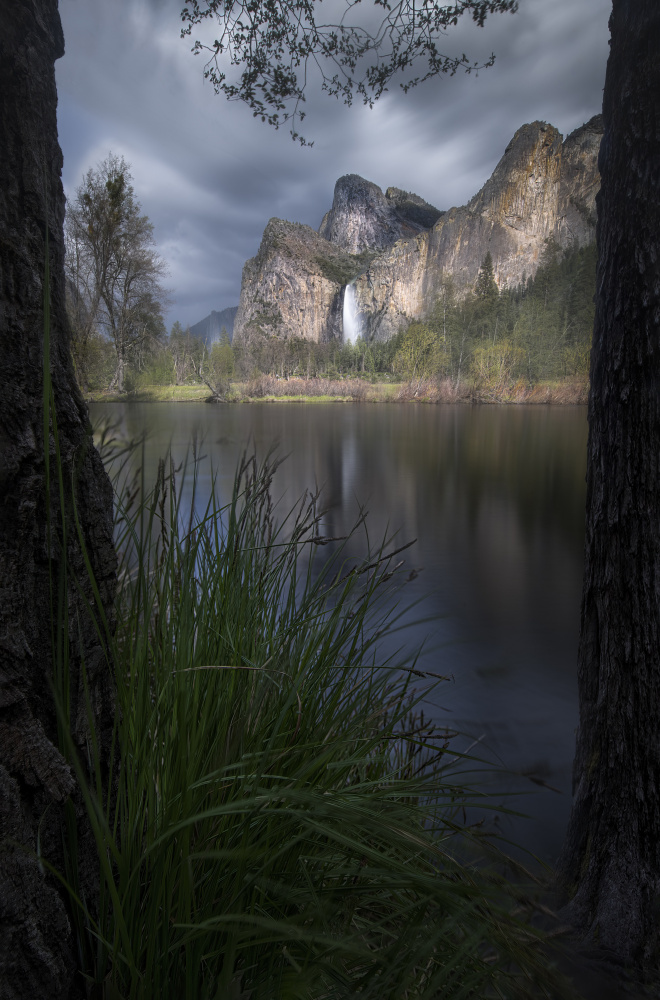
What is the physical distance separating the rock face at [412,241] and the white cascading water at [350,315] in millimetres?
1244

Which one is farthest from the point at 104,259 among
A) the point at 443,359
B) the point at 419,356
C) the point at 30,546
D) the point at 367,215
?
the point at 367,215

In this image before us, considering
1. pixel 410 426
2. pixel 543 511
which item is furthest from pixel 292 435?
pixel 543 511

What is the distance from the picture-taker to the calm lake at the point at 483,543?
2.41 m

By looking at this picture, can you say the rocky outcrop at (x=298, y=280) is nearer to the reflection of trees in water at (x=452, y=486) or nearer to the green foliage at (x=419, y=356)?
the green foliage at (x=419, y=356)

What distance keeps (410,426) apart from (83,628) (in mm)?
17446

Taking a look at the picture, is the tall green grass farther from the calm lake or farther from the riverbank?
the riverbank

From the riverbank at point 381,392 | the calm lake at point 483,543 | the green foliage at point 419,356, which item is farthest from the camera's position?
Answer: the green foliage at point 419,356

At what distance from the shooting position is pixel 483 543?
22.1ft

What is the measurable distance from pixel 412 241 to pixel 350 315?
12.4 m

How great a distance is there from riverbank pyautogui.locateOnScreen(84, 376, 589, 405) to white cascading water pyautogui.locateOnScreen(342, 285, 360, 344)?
29.1 m

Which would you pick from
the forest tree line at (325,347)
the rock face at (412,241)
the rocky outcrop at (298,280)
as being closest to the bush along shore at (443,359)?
the forest tree line at (325,347)

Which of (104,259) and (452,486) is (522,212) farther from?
(104,259)

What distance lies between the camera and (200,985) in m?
0.64

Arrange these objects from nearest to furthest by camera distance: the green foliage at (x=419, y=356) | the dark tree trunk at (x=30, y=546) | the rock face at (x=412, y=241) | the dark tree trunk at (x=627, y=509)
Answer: the dark tree trunk at (x=30, y=546), the dark tree trunk at (x=627, y=509), the rock face at (x=412, y=241), the green foliage at (x=419, y=356)
